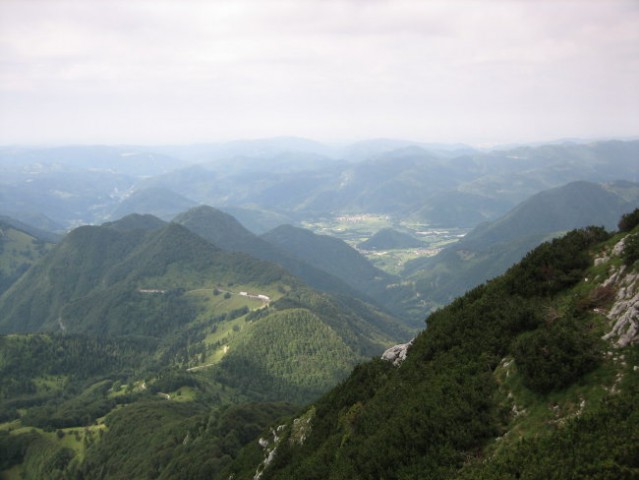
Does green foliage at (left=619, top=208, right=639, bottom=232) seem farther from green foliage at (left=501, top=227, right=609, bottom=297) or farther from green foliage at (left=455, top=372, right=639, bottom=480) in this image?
green foliage at (left=455, top=372, right=639, bottom=480)

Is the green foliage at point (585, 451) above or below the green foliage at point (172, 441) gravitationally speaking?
above

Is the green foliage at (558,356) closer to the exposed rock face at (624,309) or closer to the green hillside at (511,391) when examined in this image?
the green hillside at (511,391)

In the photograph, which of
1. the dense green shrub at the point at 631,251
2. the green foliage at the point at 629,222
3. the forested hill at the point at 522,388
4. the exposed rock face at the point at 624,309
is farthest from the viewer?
the green foliage at the point at 629,222

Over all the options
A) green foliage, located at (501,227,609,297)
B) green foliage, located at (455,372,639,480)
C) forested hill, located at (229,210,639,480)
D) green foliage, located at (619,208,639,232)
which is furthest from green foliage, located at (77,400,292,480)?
green foliage, located at (619,208,639,232)

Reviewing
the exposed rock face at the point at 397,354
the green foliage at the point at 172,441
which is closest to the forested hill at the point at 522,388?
the exposed rock face at the point at 397,354

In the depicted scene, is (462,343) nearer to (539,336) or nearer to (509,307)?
(509,307)

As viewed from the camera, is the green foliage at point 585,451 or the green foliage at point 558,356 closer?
the green foliage at point 585,451

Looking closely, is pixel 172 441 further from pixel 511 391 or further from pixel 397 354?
pixel 511 391
